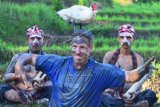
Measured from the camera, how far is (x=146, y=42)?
1734 centimetres

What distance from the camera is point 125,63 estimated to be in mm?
9203

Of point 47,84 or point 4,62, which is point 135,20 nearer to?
point 4,62

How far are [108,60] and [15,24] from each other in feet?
28.9

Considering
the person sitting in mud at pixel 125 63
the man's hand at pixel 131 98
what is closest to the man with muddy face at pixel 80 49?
the man's hand at pixel 131 98

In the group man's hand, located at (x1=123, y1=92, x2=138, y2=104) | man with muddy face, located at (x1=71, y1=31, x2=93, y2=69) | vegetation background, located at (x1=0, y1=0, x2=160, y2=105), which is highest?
vegetation background, located at (x1=0, y1=0, x2=160, y2=105)

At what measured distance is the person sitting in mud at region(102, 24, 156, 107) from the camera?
8891mm

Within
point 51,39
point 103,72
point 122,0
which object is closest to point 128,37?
point 103,72

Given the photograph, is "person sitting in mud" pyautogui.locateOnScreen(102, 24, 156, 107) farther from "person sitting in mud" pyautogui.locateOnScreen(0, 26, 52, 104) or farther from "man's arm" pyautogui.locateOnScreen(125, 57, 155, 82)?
"man's arm" pyautogui.locateOnScreen(125, 57, 155, 82)

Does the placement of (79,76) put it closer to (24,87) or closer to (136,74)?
(136,74)

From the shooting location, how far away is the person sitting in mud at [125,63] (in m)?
8.89

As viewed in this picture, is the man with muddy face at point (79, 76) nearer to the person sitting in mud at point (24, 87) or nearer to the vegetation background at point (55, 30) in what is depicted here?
the person sitting in mud at point (24, 87)

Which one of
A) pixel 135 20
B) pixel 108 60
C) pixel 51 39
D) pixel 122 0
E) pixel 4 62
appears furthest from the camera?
pixel 122 0

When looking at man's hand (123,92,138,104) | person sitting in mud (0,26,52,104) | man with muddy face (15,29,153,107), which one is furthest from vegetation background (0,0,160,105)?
man with muddy face (15,29,153,107)

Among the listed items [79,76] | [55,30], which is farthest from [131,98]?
[55,30]
